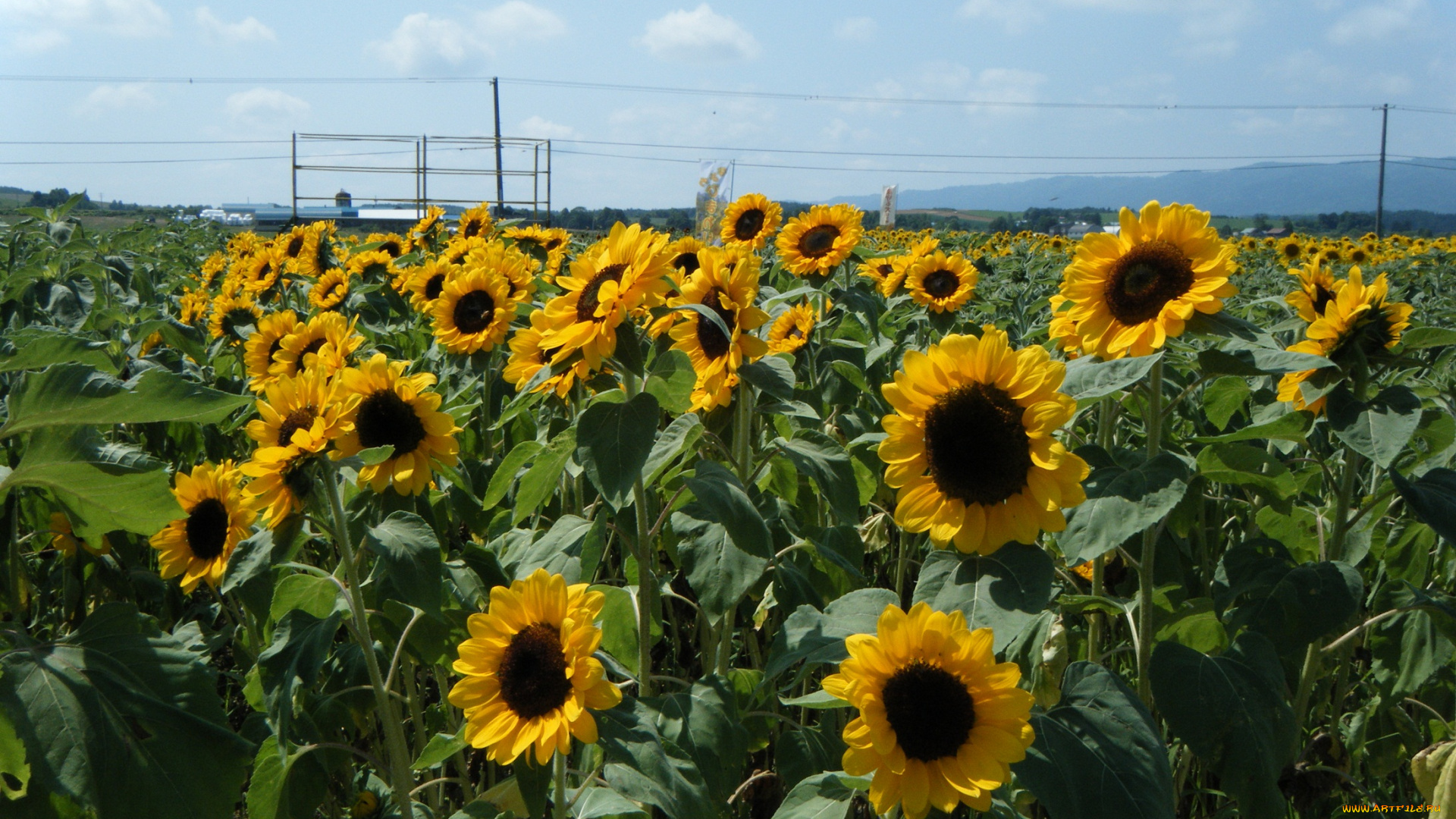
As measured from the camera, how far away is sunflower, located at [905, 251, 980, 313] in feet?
13.5

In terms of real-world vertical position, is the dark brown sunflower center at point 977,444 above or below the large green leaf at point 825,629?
above

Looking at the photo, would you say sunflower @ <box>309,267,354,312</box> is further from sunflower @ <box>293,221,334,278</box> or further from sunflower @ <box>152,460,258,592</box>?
sunflower @ <box>152,460,258,592</box>

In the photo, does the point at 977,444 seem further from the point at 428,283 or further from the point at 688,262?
the point at 428,283

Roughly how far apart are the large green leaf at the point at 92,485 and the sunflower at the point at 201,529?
106 centimetres

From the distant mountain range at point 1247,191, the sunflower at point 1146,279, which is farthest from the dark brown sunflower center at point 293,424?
the distant mountain range at point 1247,191

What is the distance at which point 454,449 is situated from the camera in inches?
72.2

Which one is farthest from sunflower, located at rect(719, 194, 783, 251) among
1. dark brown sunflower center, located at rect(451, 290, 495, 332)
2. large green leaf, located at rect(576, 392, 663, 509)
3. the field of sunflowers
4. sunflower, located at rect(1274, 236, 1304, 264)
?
sunflower, located at rect(1274, 236, 1304, 264)

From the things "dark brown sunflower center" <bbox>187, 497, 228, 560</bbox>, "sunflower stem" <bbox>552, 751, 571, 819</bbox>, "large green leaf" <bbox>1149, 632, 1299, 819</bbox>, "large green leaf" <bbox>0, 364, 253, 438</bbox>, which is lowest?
"sunflower stem" <bbox>552, 751, 571, 819</bbox>

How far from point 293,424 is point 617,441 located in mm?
633

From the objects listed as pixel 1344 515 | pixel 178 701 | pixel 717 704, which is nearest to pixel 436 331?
pixel 717 704

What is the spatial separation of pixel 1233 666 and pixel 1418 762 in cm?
34

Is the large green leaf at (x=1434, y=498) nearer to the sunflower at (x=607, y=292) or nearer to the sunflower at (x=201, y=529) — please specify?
the sunflower at (x=607, y=292)

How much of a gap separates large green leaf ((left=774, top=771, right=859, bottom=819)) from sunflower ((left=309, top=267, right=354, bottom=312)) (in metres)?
3.63

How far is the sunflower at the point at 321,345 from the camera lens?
2.12 m
